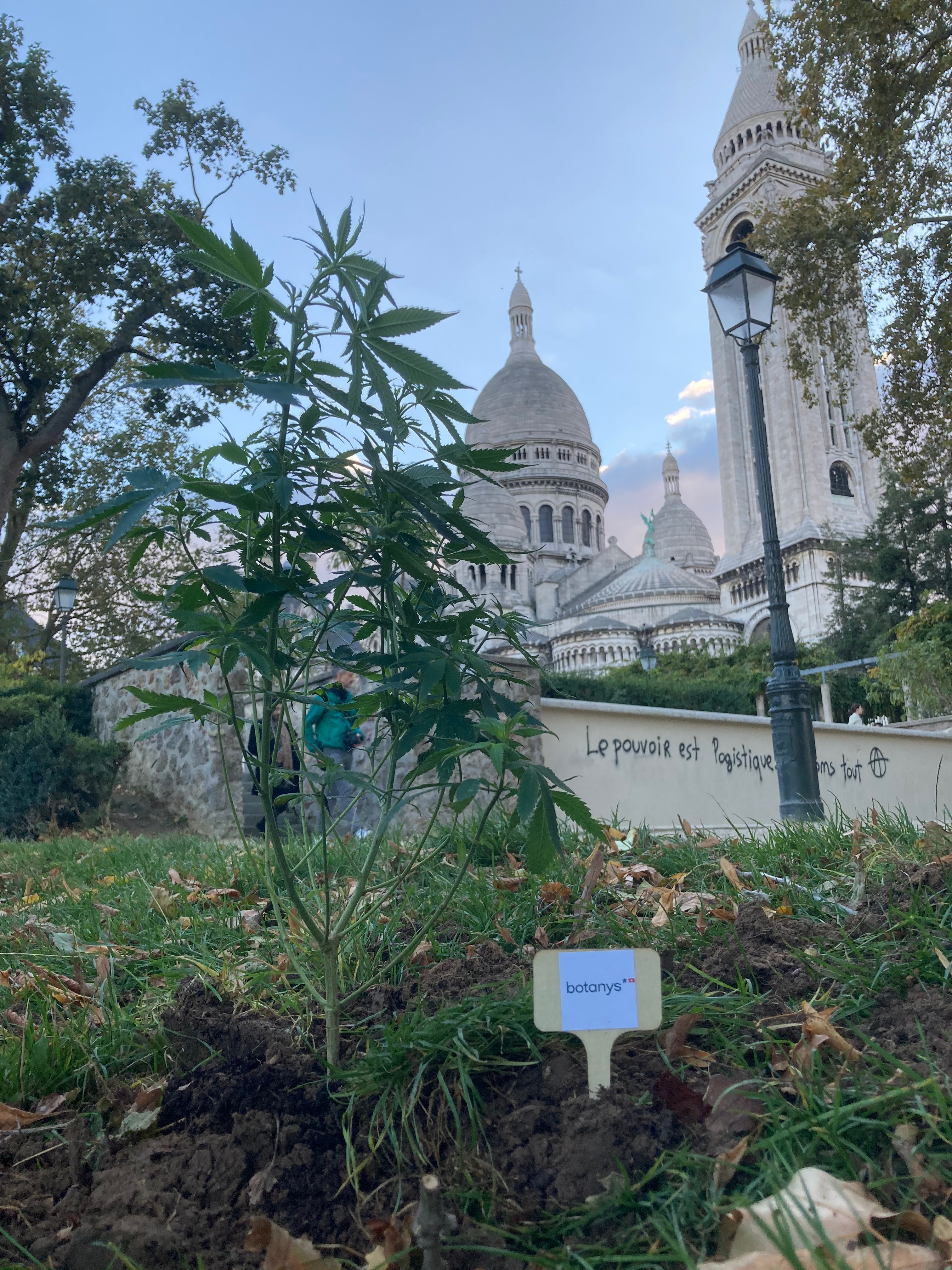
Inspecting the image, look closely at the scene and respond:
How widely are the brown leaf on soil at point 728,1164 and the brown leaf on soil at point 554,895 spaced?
1.20 metres

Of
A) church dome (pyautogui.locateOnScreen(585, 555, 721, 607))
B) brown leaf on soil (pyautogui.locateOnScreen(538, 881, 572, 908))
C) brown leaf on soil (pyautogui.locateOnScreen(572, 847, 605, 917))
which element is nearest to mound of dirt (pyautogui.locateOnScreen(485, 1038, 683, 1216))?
brown leaf on soil (pyautogui.locateOnScreen(572, 847, 605, 917))

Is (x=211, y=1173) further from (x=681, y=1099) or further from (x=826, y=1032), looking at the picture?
(x=826, y=1032)

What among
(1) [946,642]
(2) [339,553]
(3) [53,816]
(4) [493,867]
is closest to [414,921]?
(4) [493,867]

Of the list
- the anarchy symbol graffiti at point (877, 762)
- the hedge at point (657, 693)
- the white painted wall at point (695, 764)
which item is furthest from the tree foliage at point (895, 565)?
the white painted wall at point (695, 764)

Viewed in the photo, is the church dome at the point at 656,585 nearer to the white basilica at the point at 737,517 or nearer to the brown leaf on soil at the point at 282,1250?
the white basilica at the point at 737,517

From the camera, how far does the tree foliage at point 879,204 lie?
957 centimetres

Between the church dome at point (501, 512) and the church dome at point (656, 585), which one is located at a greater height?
the church dome at point (501, 512)

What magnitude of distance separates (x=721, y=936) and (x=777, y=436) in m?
43.1

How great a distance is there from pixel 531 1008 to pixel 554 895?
2.71ft

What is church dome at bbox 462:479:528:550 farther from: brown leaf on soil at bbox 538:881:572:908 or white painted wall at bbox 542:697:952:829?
brown leaf on soil at bbox 538:881:572:908


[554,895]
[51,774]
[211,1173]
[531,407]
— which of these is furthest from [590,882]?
[531,407]

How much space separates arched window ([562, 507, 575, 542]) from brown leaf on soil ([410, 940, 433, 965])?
61327mm

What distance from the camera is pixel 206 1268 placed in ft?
4.48

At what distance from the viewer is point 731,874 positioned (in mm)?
2727
